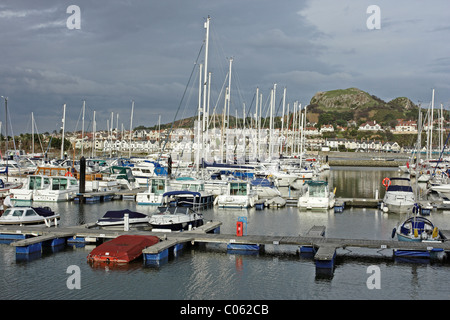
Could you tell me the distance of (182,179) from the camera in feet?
170

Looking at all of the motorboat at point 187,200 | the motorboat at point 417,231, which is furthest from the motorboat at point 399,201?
the motorboat at point 187,200

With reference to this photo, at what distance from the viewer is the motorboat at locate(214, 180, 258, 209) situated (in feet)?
149

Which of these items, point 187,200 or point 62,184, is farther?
point 62,184

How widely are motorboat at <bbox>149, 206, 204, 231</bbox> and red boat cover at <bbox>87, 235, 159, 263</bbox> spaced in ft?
13.8

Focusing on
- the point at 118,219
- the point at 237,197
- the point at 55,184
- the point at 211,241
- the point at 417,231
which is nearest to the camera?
the point at 211,241

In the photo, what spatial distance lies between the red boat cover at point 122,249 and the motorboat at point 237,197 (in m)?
20.2

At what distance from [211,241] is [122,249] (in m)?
4.99

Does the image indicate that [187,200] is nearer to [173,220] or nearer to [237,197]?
[237,197]

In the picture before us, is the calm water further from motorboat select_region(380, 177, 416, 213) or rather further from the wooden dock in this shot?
motorboat select_region(380, 177, 416, 213)

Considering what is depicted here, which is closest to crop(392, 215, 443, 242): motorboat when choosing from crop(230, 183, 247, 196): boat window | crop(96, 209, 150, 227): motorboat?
crop(96, 209, 150, 227): motorboat

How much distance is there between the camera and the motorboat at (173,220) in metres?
29.8

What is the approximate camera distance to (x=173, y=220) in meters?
30.0

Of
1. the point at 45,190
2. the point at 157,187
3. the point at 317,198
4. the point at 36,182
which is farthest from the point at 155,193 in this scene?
the point at 317,198
